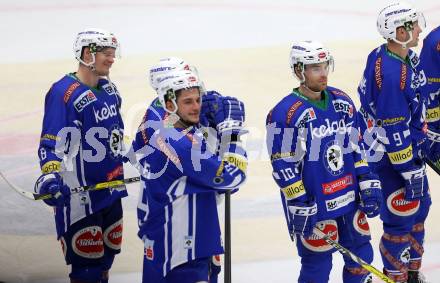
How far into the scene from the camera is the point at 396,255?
487 cm

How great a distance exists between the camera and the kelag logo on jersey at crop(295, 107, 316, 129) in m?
4.19

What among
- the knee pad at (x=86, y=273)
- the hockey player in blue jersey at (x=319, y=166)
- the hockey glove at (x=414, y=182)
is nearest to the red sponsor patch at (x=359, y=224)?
the hockey player in blue jersey at (x=319, y=166)

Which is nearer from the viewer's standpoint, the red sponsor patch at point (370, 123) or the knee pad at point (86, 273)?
the knee pad at point (86, 273)

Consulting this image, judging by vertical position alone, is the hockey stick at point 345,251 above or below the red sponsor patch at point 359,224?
below

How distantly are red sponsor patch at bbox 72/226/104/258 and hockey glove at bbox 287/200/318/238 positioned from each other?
91 cm

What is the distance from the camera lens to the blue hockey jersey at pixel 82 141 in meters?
4.48

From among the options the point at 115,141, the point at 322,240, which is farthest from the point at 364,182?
the point at 115,141

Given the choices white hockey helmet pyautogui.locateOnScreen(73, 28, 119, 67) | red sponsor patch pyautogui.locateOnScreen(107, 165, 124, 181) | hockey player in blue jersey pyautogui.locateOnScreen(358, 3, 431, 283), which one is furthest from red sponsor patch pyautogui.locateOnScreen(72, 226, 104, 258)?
hockey player in blue jersey pyautogui.locateOnScreen(358, 3, 431, 283)

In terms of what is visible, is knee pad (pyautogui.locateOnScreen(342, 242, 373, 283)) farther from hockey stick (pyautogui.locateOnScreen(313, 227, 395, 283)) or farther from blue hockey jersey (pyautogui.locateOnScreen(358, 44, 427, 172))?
blue hockey jersey (pyautogui.locateOnScreen(358, 44, 427, 172))

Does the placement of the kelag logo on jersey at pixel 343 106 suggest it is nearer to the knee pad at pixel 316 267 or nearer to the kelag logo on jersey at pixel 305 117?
the kelag logo on jersey at pixel 305 117

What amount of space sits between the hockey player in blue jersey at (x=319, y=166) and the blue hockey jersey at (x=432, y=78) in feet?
2.80

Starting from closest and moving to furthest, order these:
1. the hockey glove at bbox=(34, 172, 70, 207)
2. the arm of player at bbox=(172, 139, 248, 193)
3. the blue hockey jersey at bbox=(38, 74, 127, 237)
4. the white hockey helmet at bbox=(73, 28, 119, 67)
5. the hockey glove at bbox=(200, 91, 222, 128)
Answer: the arm of player at bbox=(172, 139, 248, 193) → the hockey glove at bbox=(200, 91, 222, 128) → the hockey glove at bbox=(34, 172, 70, 207) → the blue hockey jersey at bbox=(38, 74, 127, 237) → the white hockey helmet at bbox=(73, 28, 119, 67)

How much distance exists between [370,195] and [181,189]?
0.82 metres

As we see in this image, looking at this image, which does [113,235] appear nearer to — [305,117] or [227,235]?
[227,235]
